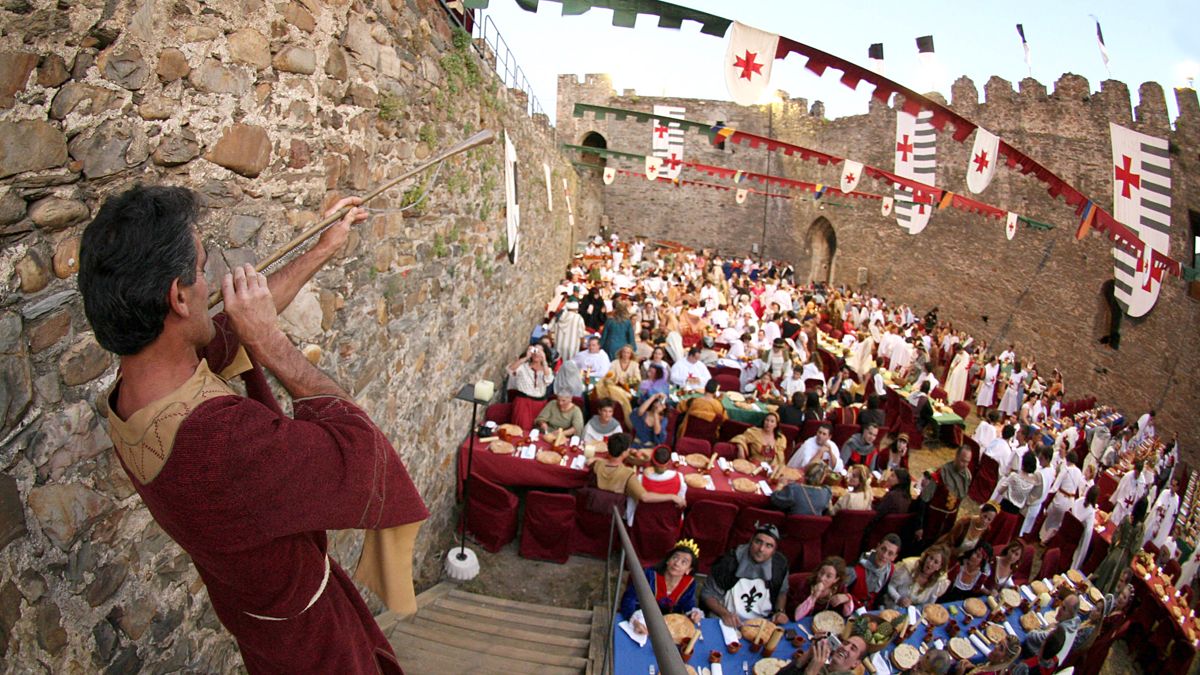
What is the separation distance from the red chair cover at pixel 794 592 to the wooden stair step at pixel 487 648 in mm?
1784

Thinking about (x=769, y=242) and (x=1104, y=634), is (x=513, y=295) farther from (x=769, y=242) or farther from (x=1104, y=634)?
(x=769, y=242)

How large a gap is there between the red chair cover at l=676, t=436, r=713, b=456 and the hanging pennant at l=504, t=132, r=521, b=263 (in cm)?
329

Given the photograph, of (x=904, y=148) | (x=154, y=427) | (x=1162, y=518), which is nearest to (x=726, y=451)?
(x=1162, y=518)

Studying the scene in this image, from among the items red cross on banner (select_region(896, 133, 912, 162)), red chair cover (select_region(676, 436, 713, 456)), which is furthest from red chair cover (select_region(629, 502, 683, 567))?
red cross on banner (select_region(896, 133, 912, 162))

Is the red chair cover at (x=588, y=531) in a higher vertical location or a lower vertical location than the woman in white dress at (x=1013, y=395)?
lower

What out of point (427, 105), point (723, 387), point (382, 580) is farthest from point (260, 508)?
point (723, 387)

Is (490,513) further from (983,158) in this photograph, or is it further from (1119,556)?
(983,158)

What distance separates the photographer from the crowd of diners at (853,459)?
192 inches

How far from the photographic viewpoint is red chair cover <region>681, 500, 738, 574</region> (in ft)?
19.2

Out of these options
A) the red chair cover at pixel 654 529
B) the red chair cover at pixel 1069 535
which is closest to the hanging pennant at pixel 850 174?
the red chair cover at pixel 1069 535

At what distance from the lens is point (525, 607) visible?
5.11 meters

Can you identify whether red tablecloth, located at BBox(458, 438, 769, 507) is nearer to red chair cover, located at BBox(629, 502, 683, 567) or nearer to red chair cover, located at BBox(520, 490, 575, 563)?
red chair cover, located at BBox(520, 490, 575, 563)

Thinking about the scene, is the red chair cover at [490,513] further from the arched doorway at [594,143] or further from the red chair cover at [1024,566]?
the arched doorway at [594,143]

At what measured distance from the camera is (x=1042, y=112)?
52.5 ft
